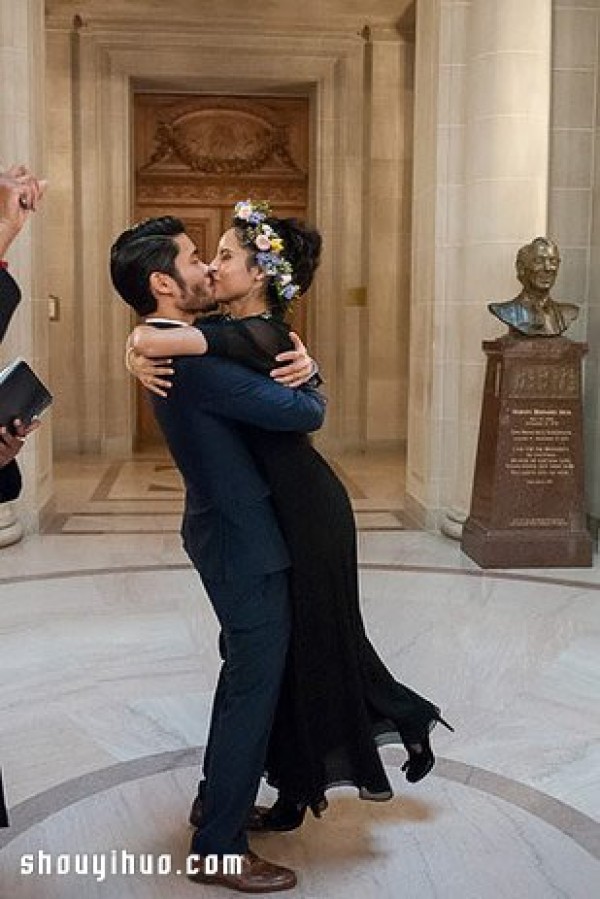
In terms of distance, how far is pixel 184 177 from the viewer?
1117cm

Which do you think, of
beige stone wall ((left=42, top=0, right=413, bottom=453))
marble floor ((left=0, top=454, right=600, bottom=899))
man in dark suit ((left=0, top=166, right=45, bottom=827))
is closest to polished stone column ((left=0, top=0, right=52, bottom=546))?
marble floor ((left=0, top=454, right=600, bottom=899))

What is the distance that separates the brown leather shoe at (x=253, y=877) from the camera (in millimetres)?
2473

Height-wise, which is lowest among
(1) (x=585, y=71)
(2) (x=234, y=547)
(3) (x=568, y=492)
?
(3) (x=568, y=492)

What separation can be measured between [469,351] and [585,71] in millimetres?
1894

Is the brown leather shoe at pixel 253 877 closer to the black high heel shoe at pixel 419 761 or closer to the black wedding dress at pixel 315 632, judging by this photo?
the black wedding dress at pixel 315 632

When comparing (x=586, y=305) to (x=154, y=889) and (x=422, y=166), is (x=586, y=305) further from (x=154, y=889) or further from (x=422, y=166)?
(x=154, y=889)

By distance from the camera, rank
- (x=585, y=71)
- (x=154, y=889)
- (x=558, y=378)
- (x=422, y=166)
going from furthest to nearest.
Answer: (x=422, y=166) < (x=585, y=71) < (x=558, y=378) < (x=154, y=889)

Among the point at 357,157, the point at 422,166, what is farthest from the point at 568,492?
the point at 357,157

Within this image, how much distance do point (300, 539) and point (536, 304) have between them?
3.96 metres

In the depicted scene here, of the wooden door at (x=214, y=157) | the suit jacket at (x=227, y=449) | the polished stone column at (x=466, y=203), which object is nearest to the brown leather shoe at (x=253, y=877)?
the suit jacket at (x=227, y=449)

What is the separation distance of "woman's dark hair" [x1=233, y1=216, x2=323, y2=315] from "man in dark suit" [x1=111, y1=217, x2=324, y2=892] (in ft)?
0.42

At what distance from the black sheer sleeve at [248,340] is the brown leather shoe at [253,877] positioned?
3.81 feet

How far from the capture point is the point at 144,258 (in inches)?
91.5

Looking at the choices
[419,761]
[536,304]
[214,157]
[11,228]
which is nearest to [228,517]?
[11,228]
